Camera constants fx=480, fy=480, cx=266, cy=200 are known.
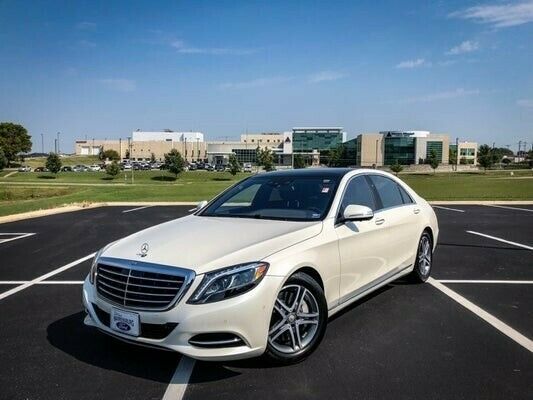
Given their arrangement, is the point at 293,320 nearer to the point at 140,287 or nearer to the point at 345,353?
the point at 345,353

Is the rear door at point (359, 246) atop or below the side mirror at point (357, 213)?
below

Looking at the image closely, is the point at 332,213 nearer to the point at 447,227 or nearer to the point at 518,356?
the point at 518,356

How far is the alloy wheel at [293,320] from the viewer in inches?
147

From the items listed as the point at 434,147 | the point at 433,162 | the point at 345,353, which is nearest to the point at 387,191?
the point at 345,353

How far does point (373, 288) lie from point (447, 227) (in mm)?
7910

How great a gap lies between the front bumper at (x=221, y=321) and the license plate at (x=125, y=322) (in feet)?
0.16

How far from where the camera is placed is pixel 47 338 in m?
4.47

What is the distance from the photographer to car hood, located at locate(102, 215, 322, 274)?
3.55 metres

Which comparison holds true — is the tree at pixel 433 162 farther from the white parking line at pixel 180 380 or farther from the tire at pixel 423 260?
the white parking line at pixel 180 380

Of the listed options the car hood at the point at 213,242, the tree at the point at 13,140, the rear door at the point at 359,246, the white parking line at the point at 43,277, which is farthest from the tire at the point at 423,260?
the tree at the point at 13,140

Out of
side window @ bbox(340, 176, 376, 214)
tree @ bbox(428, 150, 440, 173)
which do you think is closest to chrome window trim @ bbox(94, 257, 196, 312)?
side window @ bbox(340, 176, 376, 214)

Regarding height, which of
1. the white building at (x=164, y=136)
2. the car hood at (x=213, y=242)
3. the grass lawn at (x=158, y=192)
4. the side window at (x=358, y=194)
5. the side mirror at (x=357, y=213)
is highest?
the white building at (x=164, y=136)

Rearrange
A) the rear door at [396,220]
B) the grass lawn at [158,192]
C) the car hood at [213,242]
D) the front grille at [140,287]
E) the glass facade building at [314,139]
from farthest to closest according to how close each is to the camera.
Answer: the glass facade building at [314,139] → the grass lawn at [158,192] → the rear door at [396,220] → the car hood at [213,242] → the front grille at [140,287]

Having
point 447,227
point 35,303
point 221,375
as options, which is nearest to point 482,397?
point 221,375
